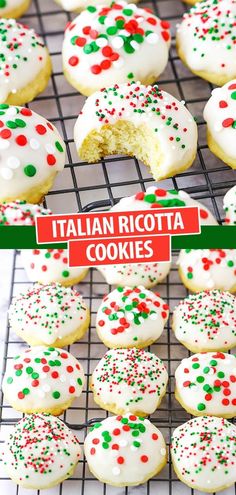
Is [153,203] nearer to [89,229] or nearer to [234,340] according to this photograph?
[89,229]

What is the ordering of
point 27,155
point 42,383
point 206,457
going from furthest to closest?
point 42,383, point 206,457, point 27,155

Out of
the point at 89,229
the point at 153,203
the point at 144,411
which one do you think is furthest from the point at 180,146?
the point at 144,411

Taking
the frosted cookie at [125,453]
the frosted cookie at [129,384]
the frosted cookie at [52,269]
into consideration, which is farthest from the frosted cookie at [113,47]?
the frosted cookie at [125,453]

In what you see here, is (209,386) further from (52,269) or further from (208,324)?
(52,269)

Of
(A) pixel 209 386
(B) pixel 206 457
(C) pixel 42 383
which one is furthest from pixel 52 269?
(B) pixel 206 457

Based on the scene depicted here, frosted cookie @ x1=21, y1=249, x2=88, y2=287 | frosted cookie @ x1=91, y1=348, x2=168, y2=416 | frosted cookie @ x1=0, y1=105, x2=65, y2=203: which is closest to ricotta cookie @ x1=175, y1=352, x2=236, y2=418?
frosted cookie @ x1=91, y1=348, x2=168, y2=416

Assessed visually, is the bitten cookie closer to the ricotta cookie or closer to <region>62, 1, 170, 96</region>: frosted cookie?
<region>62, 1, 170, 96</region>: frosted cookie
